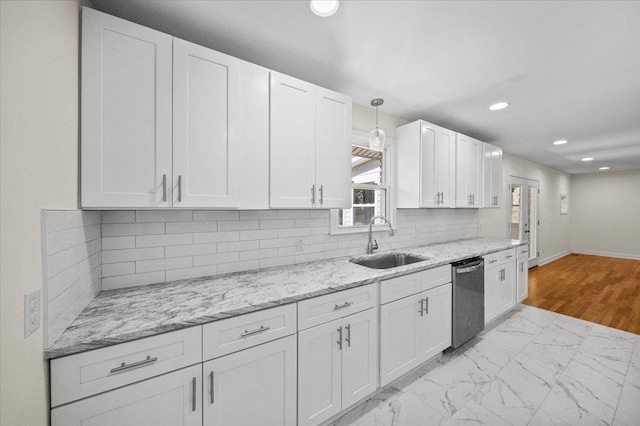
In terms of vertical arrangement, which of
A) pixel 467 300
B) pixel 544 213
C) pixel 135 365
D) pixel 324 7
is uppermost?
pixel 324 7

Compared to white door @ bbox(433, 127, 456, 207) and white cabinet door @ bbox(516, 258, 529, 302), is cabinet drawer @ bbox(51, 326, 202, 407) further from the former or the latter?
white cabinet door @ bbox(516, 258, 529, 302)

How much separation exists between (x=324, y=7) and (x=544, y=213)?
7.73 metres

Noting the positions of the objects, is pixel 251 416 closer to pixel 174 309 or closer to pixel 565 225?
pixel 174 309

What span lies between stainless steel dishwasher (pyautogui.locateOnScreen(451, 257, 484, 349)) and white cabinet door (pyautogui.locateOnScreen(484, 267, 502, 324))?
7.3 inches

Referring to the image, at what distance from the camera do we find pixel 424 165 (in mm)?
2830

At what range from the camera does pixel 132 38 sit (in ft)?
4.25

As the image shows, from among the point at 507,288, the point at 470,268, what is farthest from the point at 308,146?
→ the point at 507,288

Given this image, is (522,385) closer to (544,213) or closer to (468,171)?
(468,171)

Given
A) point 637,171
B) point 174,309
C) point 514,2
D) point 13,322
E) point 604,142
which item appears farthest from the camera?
point 637,171

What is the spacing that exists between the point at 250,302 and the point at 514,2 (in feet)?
7.11

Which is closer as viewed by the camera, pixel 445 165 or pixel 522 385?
pixel 522 385

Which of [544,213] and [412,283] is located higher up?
[544,213]

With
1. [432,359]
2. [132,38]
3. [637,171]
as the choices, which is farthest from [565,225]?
[132,38]

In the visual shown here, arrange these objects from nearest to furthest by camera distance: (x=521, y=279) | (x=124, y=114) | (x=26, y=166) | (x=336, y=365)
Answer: (x=26, y=166) < (x=124, y=114) < (x=336, y=365) < (x=521, y=279)
